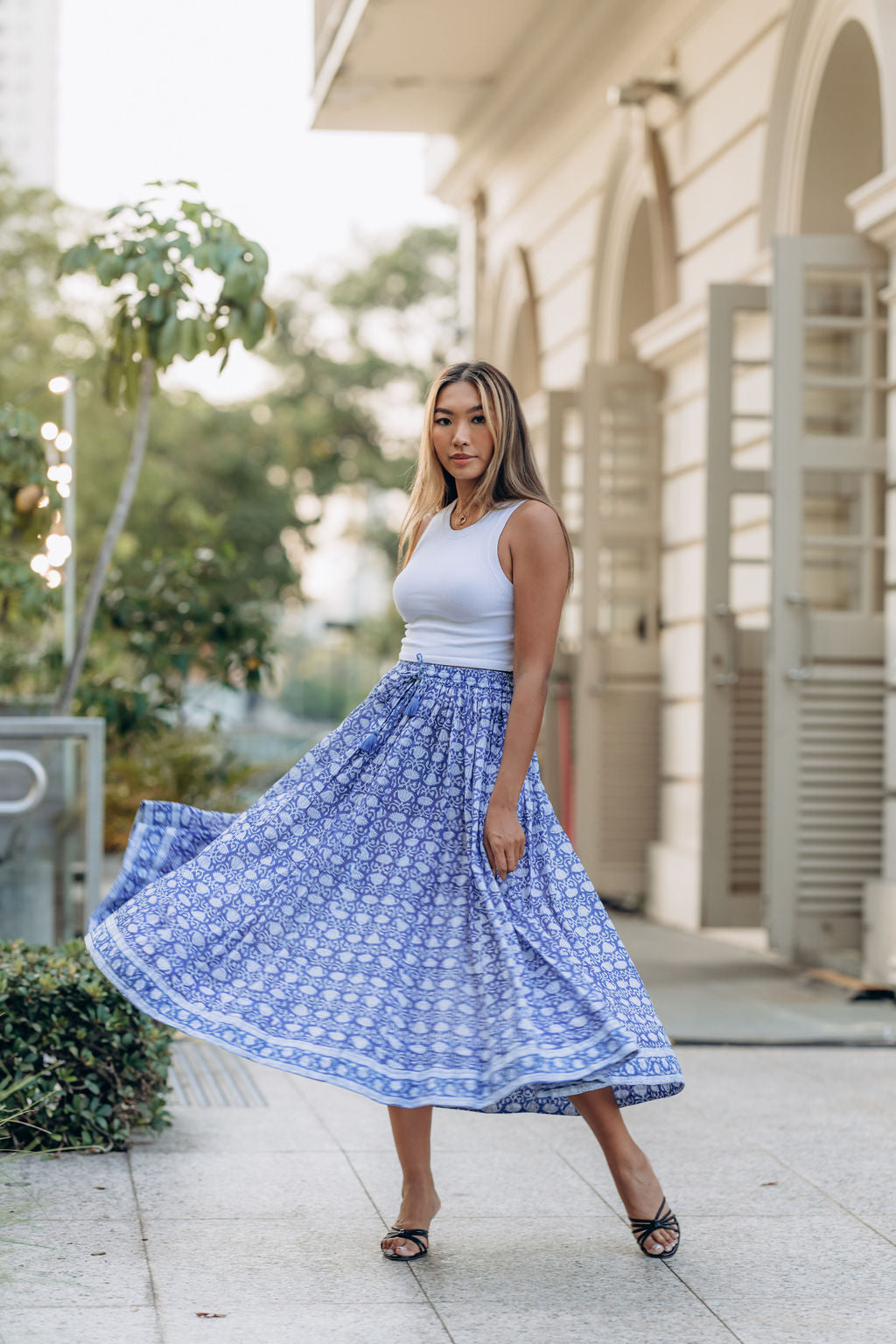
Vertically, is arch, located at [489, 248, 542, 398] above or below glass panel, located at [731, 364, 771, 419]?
above

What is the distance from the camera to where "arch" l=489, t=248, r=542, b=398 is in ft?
40.8

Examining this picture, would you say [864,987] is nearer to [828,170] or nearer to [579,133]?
[828,170]

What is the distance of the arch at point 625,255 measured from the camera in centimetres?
976

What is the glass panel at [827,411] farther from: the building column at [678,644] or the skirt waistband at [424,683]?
the skirt waistband at [424,683]

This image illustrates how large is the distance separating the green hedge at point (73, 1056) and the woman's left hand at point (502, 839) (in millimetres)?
1212

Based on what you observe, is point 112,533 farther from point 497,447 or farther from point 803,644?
point 497,447

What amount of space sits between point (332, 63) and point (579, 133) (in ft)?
5.50

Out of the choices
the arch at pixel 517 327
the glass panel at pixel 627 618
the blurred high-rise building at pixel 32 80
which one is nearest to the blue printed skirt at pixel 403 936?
the glass panel at pixel 627 618

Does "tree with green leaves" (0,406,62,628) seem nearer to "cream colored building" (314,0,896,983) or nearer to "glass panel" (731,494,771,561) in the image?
"cream colored building" (314,0,896,983)

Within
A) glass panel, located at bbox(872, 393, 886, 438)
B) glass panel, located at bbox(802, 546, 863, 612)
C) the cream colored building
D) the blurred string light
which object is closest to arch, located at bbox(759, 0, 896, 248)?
the cream colored building

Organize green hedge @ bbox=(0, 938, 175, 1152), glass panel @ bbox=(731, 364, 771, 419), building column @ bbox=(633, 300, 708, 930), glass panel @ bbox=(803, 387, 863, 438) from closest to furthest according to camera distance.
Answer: green hedge @ bbox=(0, 938, 175, 1152)
glass panel @ bbox=(803, 387, 863, 438)
glass panel @ bbox=(731, 364, 771, 419)
building column @ bbox=(633, 300, 708, 930)

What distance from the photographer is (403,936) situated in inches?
133

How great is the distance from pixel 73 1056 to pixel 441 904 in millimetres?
1171

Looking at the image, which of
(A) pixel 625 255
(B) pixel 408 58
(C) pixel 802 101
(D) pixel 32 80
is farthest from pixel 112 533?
(D) pixel 32 80
